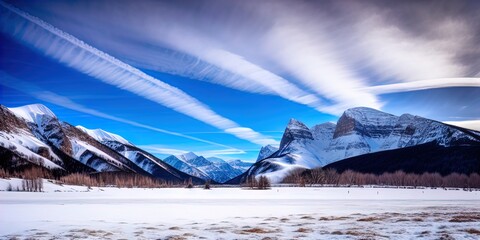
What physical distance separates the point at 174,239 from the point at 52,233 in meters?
10.6

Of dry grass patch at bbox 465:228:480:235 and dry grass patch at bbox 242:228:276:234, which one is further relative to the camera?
dry grass patch at bbox 242:228:276:234

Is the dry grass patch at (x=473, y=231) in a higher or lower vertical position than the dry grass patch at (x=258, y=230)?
higher

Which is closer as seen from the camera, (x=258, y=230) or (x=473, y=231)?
(x=473, y=231)

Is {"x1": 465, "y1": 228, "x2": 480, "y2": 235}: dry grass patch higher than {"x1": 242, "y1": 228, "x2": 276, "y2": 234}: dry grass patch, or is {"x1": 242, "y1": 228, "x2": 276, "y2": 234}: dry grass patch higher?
{"x1": 465, "y1": 228, "x2": 480, "y2": 235}: dry grass patch

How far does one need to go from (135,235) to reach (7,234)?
9.69 metres

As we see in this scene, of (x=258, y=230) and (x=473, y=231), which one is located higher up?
(x=473, y=231)

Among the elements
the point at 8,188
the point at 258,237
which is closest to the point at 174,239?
the point at 258,237

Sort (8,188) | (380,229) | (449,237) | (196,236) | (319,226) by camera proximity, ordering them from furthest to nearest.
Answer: (8,188) < (319,226) < (380,229) < (196,236) < (449,237)

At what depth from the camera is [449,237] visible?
83.6 feet

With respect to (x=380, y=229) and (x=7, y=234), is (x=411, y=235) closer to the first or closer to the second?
(x=380, y=229)

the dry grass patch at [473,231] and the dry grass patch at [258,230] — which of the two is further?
the dry grass patch at [258,230]

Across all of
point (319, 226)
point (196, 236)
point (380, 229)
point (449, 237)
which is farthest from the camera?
point (319, 226)

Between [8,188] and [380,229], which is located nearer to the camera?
[380,229]

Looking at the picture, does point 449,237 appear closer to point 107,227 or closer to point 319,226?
point 319,226
